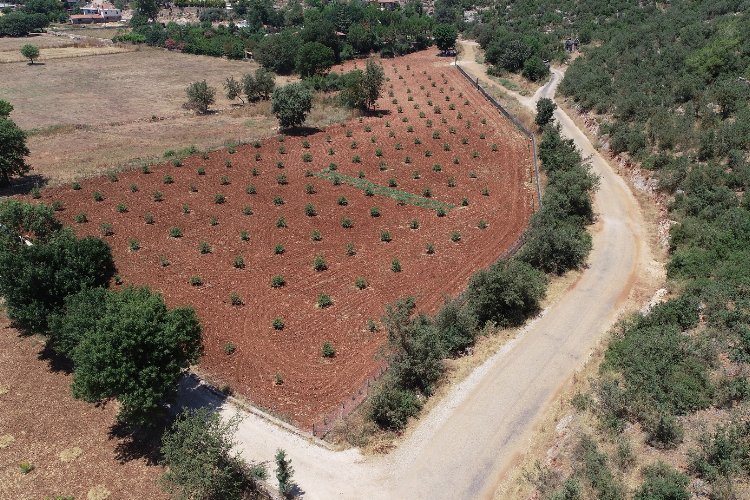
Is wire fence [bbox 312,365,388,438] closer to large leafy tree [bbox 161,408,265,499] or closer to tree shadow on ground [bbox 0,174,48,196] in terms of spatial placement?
large leafy tree [bbox 161,408,265,499]

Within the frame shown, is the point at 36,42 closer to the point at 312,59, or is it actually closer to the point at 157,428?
the point at 312,59

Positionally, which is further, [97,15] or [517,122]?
[97,15]

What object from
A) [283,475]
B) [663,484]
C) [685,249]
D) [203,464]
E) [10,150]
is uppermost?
[10,150]

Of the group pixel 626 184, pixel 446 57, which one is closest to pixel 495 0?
pixel 446 57

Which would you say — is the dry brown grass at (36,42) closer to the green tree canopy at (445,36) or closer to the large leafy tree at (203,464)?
the green tree canopy at (445,36)

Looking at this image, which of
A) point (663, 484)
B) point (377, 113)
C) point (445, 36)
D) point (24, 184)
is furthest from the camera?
point (445, 36)

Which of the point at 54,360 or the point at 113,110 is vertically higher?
the point at 113,110

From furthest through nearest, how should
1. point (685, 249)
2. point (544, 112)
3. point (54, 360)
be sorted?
point (544, 112) < point (685, 249) < point (54, 360)

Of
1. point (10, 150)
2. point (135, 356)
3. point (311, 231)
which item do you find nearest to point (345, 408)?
point (135, 356)
